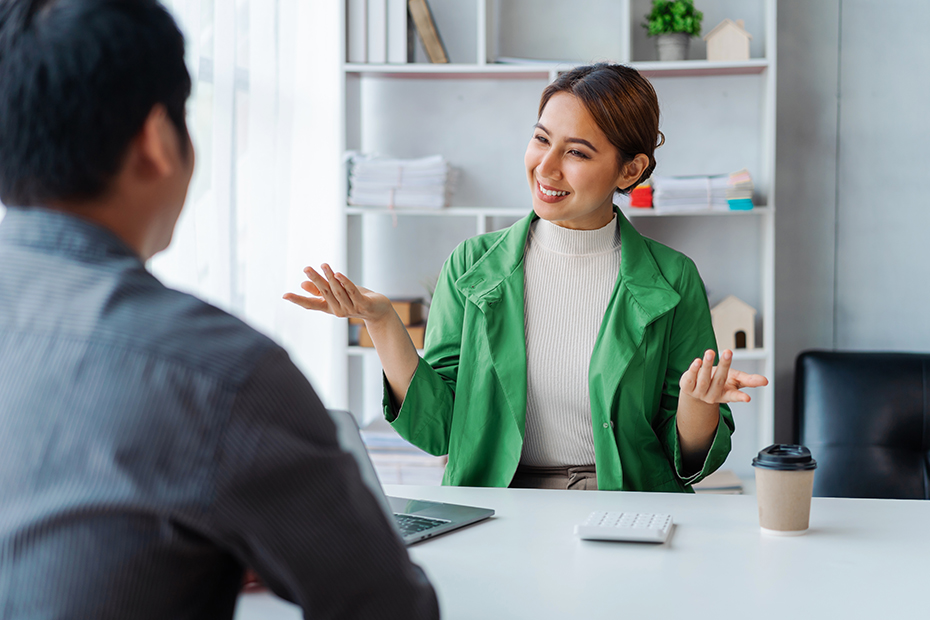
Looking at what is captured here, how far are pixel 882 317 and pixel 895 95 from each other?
785 mm

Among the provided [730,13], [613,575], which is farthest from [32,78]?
[730,13]

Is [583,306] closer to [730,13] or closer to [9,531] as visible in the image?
[9,531]

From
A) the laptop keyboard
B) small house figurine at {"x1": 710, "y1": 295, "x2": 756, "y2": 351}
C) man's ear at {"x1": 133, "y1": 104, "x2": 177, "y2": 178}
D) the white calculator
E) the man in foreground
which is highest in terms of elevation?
man's ear at {"x1": 133, "y1": 104, "x2": 177, "y2": 178}

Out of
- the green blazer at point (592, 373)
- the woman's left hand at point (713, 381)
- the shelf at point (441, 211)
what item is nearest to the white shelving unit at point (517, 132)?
the shelf at point (441, 211)

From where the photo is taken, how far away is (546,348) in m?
1.73

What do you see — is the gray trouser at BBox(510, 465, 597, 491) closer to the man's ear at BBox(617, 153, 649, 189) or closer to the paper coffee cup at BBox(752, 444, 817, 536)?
the paper coffee cup at BBox(752, 444, 817, 536)

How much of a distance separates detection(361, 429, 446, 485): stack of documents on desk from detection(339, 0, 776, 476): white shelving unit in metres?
0.31

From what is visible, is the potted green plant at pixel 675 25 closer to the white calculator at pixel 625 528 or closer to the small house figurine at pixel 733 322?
the small house figurine at pixel 733 322

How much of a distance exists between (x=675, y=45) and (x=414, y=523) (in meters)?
2.08

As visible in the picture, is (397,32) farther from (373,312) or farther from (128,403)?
(128,403)

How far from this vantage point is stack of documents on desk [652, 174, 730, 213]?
2693 mm

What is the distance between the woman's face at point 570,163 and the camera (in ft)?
5.68

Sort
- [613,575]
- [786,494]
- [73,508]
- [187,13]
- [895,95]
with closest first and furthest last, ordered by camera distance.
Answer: [73,508]
[613,575]
[786,494]
[187,13]
[895,95]

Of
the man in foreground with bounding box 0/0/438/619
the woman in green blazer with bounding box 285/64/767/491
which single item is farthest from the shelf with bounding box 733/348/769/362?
the man in foreground with bounding box 0/0/438/619
